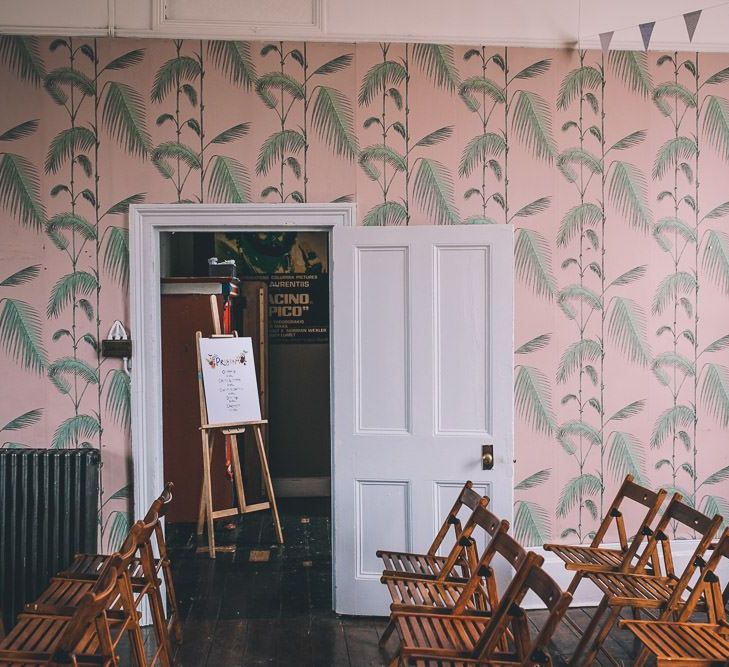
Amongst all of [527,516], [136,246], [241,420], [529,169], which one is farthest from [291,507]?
[529,169]

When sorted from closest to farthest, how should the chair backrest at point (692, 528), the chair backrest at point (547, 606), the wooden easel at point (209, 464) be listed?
the chair backrest at point (547, 606)
the chair backrest at point (692, 528)
the wooden easel at point (209, 464)

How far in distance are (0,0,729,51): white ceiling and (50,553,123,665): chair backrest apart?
9.63 feet

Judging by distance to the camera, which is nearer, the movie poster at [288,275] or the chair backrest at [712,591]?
the chair backrest at [712,591]

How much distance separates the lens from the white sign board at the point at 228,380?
558 cm

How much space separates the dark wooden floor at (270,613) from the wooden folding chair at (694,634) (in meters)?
0.83

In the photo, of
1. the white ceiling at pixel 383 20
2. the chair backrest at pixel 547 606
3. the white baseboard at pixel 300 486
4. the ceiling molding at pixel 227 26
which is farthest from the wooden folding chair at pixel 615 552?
the white baseboard at pixel 300 486

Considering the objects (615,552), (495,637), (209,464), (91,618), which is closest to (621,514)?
(615,552)

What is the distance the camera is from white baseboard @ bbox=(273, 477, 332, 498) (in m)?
7.23

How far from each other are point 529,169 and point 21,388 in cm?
315

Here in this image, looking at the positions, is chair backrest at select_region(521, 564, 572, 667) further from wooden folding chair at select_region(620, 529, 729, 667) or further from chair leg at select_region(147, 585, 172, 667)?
chair leg at select_region(147, 585, 172, 667)

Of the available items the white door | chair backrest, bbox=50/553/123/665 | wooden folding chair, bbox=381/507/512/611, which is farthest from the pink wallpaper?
chair backrest, bbox=50/553/123/665

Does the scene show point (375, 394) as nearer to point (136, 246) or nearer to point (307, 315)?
point (136, 246)

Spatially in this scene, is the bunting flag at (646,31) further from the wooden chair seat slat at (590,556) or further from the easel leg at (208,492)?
the easel leg at (208,492)

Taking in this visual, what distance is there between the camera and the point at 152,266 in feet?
13.7
